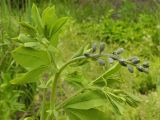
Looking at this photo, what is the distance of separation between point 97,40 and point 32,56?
3.39 meters

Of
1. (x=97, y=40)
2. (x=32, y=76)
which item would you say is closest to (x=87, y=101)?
(x=32, y=76)

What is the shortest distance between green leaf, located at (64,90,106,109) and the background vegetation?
0.31ft

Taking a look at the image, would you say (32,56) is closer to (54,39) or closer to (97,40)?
(54,39)

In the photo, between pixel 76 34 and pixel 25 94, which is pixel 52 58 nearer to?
pixel 25 94

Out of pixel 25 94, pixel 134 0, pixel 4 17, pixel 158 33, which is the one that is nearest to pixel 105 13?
pixel 134 0

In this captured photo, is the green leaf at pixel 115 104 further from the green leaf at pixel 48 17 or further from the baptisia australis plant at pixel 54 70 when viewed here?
the green leaf at pixel 48 17

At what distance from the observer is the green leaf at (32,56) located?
45.4 inches

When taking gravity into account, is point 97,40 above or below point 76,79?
above

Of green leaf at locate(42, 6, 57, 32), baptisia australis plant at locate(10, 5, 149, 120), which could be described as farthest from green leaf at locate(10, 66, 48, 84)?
green leaf at locate(42, 6, 57, 32)

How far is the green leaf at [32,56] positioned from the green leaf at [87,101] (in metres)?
0.11

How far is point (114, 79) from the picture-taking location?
1.22 metres

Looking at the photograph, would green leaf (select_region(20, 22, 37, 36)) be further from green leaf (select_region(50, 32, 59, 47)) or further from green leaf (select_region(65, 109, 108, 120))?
green leaf (select_region(65, 109, 108, 120))

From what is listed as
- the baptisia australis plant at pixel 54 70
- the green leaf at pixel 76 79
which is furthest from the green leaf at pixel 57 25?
the green leaf at pixel 76 79

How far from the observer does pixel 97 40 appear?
14.9ft
